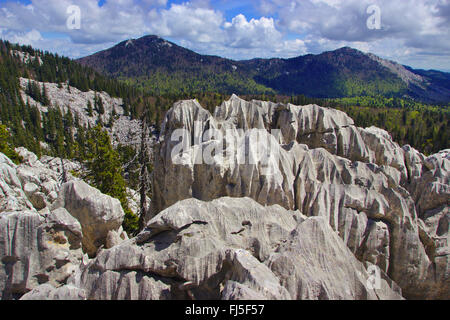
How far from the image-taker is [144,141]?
60.0 feet

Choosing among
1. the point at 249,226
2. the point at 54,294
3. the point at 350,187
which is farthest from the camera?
the point at 350,187

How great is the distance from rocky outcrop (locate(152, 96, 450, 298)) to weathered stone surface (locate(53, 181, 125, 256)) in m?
5.10

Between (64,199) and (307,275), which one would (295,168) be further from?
(64,199)

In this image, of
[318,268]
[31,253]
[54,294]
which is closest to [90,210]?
[31,253]

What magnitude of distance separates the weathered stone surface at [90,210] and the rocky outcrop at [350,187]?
16.7 feet

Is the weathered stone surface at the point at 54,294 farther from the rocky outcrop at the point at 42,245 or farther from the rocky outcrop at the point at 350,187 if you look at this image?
the rocky outcrop at the point at 350,187

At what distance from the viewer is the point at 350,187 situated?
14852mm

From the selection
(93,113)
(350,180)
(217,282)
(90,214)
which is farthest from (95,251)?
(93,113)

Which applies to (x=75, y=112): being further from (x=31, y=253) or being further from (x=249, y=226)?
(x=249, y=226)

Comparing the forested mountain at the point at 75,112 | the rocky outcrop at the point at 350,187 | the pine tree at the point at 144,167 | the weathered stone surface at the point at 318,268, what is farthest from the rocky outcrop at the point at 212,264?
the forested mountain at the point at 75,112

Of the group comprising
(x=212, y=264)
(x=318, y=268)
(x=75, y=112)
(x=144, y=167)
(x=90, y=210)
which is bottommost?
(x=212, y=264)

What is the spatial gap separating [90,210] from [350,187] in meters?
13.3

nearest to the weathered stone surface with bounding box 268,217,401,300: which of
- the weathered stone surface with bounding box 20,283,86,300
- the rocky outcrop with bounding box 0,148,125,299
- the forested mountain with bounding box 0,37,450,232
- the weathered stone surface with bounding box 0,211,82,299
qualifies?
the weathered stone surface with bounding box 20,283,86,300

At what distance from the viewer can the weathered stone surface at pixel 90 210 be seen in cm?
1300
